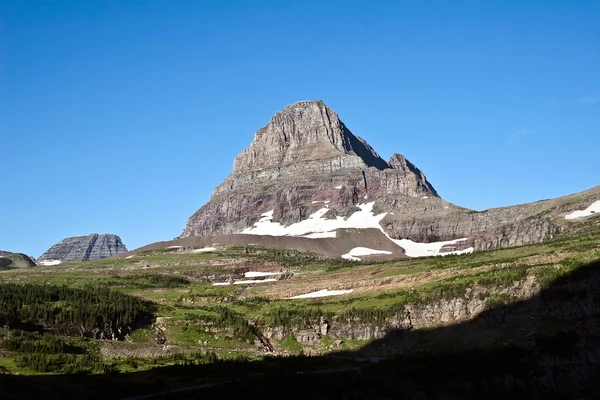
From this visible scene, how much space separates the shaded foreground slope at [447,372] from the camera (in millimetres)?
60250

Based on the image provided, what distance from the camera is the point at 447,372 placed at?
68.6 meters

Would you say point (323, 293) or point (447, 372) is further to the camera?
point (323, 293)

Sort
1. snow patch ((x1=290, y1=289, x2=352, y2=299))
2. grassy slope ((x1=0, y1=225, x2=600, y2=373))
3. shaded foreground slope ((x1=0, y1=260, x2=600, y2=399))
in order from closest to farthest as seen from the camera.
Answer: shaded foreground slope ((x1=0, y1=260, x2=600, y2=399)) → grassy slope ((x1=0, y1=225, x2=600, y2=373)) → snow patch ((x1=290, y1=289, x2=352, y2=299))

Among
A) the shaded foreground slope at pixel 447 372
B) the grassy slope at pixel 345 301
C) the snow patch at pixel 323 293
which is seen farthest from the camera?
the snow patch at pixel 323 293

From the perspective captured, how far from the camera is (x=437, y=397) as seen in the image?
6341cm

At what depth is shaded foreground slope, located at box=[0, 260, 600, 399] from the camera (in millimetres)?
60250

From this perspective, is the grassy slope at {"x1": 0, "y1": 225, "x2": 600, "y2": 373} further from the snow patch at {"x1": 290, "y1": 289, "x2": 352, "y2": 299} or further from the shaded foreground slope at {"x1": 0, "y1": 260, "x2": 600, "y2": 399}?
the shaded foreground slope at {"x1": 0, "y1": 260, "x2": 600, "y2": 399}

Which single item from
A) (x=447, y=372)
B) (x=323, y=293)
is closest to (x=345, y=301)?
(x=323, y=293)

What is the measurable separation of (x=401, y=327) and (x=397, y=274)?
182 feet

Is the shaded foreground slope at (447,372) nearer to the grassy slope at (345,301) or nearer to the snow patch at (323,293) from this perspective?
the grassy slope at (345,301)

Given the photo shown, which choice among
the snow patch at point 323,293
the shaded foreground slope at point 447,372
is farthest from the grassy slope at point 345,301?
the shaded foreground slope at point 447,372

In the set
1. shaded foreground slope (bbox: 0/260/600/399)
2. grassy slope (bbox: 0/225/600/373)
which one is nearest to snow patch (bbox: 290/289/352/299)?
grassy slope (bbox: 0/225/600/373)

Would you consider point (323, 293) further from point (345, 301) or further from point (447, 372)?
point (447, 372)

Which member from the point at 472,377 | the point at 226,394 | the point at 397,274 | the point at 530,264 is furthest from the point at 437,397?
the point at 397,274
